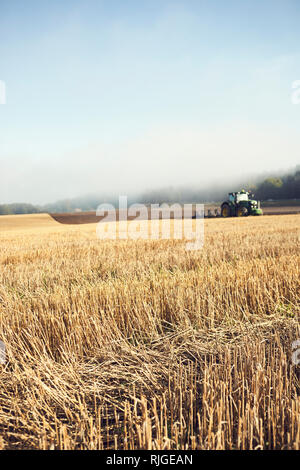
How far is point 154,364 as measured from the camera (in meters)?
2.61

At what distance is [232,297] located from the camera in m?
4.28

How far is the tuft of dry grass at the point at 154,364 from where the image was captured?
1.80 metres

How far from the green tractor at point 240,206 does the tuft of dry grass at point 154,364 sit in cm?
2790

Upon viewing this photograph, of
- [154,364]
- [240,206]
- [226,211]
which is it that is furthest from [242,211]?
[154,364]

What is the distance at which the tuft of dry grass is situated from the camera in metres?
1.80

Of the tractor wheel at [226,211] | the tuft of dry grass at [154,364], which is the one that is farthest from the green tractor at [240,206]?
the tuft of dry grass at [154,364]

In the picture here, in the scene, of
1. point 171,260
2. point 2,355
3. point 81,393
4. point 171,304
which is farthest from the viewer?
point 171,260

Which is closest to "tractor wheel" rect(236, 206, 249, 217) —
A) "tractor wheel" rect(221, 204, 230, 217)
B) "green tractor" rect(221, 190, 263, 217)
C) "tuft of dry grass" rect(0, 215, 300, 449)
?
"green tractor" rect(221, 190, 263, 217)

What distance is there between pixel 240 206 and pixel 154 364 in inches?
1262

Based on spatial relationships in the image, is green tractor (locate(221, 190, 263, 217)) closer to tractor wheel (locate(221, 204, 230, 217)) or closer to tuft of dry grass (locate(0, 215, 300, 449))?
tractor wheel (locate(221, 204, 230, 217))

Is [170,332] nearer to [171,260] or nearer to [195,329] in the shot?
[195,329]

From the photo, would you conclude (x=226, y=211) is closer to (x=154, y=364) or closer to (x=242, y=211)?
(x=242, y=211)
